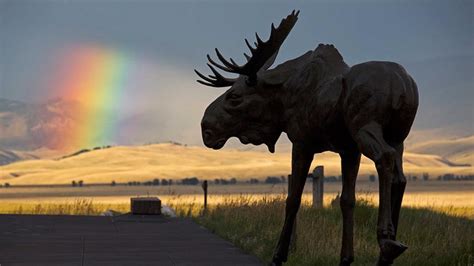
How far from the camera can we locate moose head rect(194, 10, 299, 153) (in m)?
8.25

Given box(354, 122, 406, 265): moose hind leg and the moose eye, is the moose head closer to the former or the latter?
the moose eye

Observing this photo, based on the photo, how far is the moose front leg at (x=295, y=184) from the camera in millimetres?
8047

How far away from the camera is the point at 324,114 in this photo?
24.9 feet

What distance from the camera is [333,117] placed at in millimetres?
7516

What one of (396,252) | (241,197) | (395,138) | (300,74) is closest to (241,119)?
(300,74)

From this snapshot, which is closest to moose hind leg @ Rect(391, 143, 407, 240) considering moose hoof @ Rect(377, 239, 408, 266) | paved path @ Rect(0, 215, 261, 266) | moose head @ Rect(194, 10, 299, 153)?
moose hoof @ Rect(377, 239, 408, 266)

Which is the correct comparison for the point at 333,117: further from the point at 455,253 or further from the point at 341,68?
the point at 455,253

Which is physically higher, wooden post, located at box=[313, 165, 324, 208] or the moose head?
the moose head

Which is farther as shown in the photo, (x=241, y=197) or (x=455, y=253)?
(x=241, y=197)

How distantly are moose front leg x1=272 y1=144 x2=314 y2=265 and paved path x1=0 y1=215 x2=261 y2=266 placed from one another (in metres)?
1.76

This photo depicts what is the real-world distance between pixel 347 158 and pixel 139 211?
11673 mm

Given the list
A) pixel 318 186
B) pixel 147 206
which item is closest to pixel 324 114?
pixel 318 186

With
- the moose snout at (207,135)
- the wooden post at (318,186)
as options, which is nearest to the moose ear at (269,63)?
the moose snout at (207,135)

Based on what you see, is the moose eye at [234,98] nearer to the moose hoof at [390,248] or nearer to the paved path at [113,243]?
the moose hoof at [390,248]
